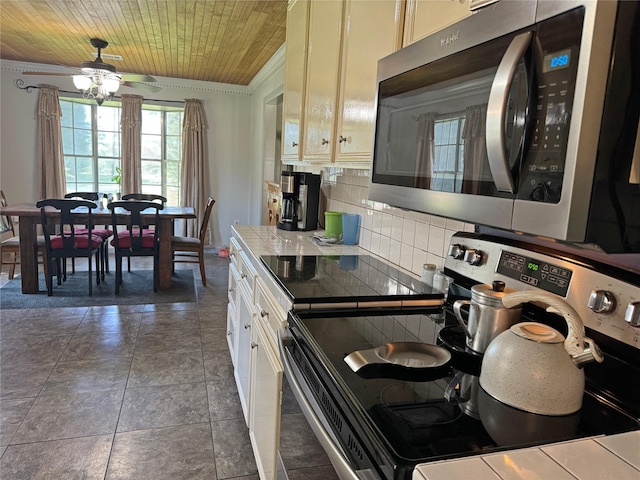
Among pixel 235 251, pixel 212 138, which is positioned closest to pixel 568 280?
pixel 235 251

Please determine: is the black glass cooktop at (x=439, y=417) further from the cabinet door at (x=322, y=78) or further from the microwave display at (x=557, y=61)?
the cabinet door at (x=322, y=78)

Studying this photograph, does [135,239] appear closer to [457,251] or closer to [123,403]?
[123,403]

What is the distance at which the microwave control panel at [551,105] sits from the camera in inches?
27.4

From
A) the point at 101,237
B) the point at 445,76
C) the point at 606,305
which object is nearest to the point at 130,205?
the point at 101,237

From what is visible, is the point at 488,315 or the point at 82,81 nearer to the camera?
the point at 488,315

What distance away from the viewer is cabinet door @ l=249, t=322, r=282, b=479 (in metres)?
1.48

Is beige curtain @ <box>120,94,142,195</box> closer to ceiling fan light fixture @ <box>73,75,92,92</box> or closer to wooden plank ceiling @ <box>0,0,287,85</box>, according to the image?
wooden plank ceiling @ <box>0,0,287,85</box>

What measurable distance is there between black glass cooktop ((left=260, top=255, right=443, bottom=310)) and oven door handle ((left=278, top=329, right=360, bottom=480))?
0.84 feet

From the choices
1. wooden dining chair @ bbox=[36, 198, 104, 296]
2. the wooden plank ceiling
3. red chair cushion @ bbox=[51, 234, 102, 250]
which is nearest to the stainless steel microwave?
the wooden plank ceiling

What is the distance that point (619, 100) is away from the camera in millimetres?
671

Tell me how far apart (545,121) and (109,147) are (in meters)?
6.39

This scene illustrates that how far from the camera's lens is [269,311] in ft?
5.49

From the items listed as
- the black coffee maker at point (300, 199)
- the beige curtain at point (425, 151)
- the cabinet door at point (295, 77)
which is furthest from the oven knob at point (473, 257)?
the black coffee maker at point (300, 199)

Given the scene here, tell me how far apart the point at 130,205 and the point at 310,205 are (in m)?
2.19
